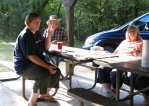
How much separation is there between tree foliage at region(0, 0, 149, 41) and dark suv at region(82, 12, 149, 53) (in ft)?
23.7

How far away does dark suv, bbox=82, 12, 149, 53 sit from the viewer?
5007 millimetres

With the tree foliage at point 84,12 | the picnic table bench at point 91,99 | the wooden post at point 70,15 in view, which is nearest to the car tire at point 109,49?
the wooden post at point 70,15

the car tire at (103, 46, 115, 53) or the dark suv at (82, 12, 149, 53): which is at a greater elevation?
the dark suv at (82, 12, 149, 53)

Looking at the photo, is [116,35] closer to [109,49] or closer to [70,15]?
[109,49]

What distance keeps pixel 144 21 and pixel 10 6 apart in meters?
14.8

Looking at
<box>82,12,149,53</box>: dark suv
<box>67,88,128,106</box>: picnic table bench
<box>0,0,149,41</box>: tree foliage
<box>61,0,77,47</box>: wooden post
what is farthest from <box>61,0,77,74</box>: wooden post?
<box>0,0,149,41</box>: tree foliage

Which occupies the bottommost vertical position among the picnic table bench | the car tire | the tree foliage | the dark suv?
the picnic table bench

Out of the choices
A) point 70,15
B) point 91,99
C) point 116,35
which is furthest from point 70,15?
point 91,99

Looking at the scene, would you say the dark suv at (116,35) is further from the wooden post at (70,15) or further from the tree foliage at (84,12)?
the tree foliage at (84,12)

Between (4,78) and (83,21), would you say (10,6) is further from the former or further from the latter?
(4,78)

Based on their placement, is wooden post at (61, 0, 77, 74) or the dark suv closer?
wooden post at (61, 0, 77, 74)

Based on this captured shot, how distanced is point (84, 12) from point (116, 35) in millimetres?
9140

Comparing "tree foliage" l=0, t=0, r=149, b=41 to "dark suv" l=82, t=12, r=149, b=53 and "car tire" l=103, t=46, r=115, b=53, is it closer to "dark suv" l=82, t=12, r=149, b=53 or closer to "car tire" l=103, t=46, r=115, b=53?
"dark suv" l=82, t=12, r=149, b=53

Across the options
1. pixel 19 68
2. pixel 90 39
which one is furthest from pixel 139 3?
pixel 19 68
